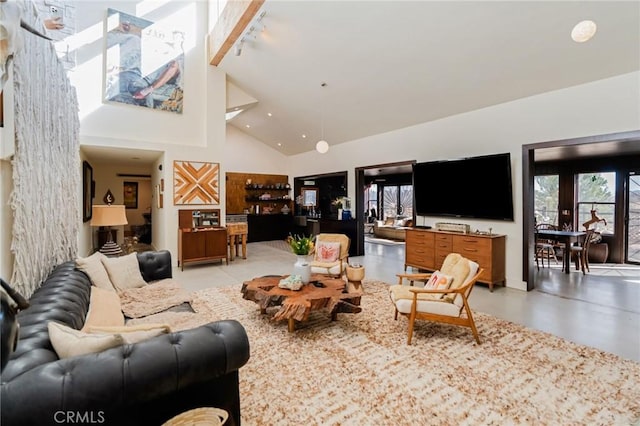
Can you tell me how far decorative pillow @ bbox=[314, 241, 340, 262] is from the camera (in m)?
5.04

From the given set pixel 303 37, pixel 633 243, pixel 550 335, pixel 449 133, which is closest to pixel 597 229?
pixel 633 243

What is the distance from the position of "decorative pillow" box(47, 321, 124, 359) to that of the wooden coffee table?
173 cm

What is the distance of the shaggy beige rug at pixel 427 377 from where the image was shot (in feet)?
6.45

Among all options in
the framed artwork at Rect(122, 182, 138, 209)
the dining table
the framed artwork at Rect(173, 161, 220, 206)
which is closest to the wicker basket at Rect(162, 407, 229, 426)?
the framed artwork at Rect(173, 161, 220, 206)

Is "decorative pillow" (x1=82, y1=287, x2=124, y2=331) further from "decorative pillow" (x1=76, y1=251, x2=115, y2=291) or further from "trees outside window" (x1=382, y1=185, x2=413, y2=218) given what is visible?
"trees outside window" (x1=382, y1=185, x2=413, y2=218)

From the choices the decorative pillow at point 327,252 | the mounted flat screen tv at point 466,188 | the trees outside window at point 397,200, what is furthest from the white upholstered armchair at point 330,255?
the trees outside window at point 397,200

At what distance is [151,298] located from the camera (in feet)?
9.99

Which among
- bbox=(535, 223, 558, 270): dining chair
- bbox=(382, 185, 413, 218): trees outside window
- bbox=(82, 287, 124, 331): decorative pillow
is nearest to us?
bbox=(82, 287, 124, 331): decorative pillow

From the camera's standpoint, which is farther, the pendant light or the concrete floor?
the pendant light

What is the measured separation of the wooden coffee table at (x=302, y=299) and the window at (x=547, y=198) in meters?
7.00

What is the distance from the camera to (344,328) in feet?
10.7

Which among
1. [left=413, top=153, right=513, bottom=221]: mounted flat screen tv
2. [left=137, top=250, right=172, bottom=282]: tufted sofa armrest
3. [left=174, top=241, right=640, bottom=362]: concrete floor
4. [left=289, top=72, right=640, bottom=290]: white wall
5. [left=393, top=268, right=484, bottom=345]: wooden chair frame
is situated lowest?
[left=174, top=241, right=640, bottom=362]: concrete floor

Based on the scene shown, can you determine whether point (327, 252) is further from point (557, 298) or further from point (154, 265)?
point (557, 298)

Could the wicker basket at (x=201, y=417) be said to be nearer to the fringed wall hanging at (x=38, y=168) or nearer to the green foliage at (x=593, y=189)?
the fringed wall hanging at (x=38, y=168)
